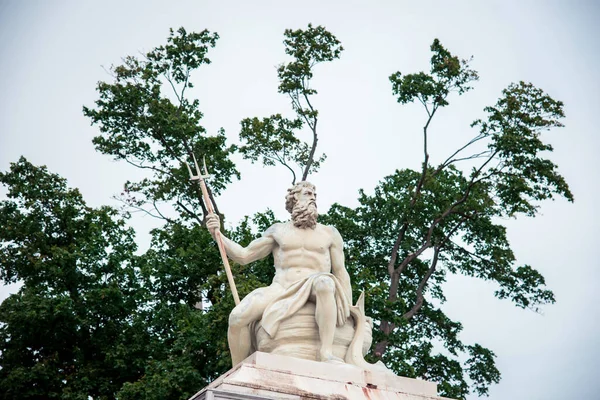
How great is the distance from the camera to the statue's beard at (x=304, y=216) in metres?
14.0

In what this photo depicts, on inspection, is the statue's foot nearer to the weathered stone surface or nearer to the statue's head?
the weathered stone surface

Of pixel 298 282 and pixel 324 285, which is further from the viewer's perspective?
pixel 298 282

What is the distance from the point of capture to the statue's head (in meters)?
14.0

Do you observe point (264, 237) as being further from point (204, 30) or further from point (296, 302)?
point (204, 30)

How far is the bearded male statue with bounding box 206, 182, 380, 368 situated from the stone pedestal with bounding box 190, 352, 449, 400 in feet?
1.11

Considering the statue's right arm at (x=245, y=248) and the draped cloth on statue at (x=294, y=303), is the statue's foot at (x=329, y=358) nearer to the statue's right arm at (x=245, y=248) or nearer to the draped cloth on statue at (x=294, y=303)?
the draped cloth on statue at (x=294, y=303)

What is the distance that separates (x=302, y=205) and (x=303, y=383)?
2658 mm

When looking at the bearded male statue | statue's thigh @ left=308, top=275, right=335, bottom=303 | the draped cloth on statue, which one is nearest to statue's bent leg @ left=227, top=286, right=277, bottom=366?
the bearded male statue

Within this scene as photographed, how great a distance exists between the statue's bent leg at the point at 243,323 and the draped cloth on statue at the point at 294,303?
115 mm

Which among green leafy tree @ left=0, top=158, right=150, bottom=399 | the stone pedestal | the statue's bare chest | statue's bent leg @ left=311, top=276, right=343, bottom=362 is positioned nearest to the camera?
the stone pedestal

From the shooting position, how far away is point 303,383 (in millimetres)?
12188

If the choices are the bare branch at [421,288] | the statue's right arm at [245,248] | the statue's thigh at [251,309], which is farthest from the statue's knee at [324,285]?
the bare branch at [421,288]

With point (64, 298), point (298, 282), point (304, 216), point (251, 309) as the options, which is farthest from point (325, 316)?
point (64, 298)

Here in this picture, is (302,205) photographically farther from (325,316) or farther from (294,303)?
(325,316)
